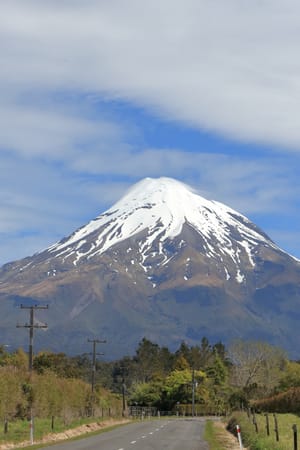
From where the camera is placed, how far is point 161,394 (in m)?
157

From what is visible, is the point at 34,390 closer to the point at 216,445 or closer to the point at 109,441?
the point at 109,441

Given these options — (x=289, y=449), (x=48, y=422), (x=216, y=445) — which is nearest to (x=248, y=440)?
(x=216, y=445)

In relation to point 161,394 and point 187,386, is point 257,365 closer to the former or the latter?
point 187,386

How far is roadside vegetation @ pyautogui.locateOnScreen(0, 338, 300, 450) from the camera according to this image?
5759 centimetres

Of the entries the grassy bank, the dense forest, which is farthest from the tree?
the grassy bank

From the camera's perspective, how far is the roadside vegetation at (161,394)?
189ft

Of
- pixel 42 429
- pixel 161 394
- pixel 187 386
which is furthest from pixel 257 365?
pixel 42 429

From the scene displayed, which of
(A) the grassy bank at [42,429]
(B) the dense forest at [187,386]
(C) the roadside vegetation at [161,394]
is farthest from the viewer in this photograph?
(B) the dense forest at [187,386]

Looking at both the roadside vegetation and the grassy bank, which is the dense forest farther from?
the grassy bank

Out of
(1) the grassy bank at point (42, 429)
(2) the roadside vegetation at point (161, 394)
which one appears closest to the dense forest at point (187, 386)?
(2) the roadside vegetation at point (161, 394)

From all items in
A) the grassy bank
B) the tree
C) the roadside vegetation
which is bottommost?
the grassy bank

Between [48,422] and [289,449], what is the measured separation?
34.6 m

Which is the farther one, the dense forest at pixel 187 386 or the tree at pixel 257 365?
the tree at pixel 257 365

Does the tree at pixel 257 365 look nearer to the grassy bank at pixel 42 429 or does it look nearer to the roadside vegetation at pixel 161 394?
the roadside vegetation at pixel 161 394
